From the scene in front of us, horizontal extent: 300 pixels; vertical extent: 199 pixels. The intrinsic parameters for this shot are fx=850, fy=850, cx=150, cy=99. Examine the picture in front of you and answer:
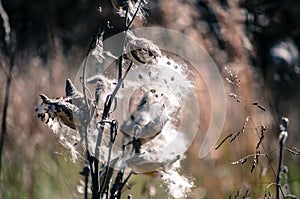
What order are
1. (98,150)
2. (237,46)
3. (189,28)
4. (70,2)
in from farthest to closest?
(70,2), (189,28), (237,46), (98,150)

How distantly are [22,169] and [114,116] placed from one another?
41.2 inches

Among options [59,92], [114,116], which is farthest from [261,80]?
[114,116]

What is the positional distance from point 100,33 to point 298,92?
2.26m

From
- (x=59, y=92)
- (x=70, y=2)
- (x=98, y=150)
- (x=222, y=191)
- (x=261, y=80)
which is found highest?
(x=70, y=2)

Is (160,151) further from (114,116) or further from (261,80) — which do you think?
(261,80)

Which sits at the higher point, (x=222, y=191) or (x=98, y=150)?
(x=222, y=191)

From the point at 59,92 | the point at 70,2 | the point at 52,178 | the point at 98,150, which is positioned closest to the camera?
the point at 98,150

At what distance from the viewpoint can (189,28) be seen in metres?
3.13

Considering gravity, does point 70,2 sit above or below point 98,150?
above

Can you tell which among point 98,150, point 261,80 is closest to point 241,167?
point 261,80

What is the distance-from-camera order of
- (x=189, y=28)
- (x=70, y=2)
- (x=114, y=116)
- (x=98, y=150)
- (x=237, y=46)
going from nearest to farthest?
(x=98, y=150)
(x=114, y=116)
(x=237, y=46)
(x=189, y=28)
(x=70, y=2)

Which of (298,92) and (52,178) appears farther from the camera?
(298,92)

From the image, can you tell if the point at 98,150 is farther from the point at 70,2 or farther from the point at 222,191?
the point at 70,2

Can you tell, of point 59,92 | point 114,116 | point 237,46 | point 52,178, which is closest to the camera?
point 114,116
